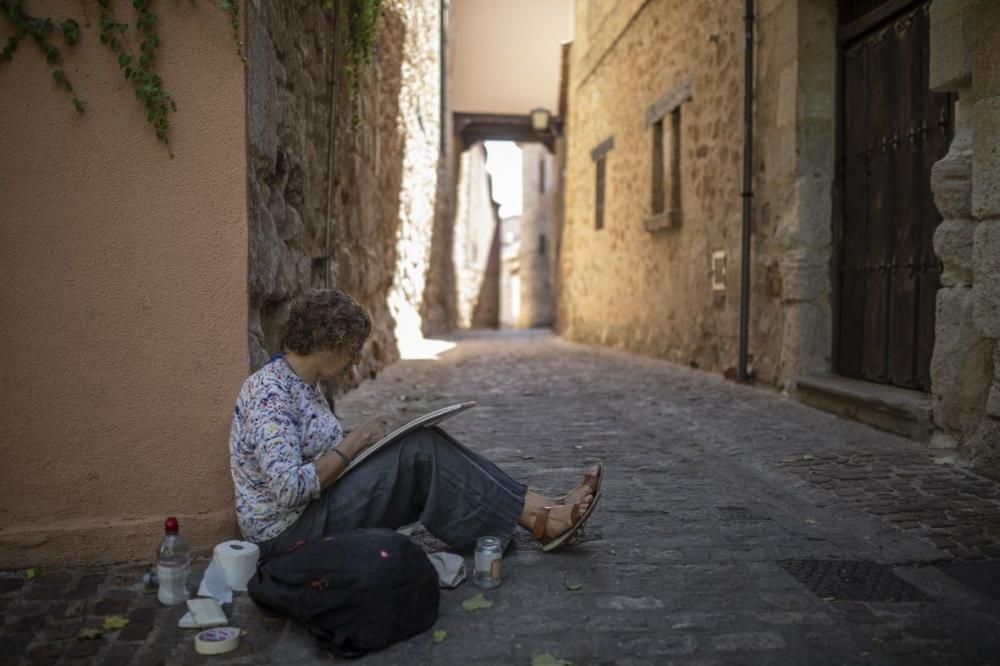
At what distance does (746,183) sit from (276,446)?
538 centimetres

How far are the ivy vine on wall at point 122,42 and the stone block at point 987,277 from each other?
3.23 meters

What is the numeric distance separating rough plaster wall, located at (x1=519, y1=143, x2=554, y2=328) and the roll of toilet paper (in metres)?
21.6

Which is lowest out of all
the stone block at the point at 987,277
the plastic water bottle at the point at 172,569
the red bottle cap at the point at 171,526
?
the plastic water bottle at the point at 172,569

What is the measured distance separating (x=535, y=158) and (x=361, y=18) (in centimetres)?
2053

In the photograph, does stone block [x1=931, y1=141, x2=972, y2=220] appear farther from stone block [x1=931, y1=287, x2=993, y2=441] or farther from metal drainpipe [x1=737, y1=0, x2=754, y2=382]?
metal drainpipe [x1=737, y1=0, x2=754, y2=382]

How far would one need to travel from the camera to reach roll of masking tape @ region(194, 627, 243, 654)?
206cm

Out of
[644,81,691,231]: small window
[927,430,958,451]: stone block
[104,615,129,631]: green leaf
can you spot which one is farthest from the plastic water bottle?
[644,81,691,231]: small window

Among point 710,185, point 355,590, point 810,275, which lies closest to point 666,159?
point 710,185

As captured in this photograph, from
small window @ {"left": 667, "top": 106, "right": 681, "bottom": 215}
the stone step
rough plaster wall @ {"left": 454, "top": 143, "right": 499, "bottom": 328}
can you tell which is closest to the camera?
the stone step

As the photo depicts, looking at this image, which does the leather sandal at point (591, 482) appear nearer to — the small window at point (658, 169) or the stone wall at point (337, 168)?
the stone wall at point (337, 168)

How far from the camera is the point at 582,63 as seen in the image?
14195 mm

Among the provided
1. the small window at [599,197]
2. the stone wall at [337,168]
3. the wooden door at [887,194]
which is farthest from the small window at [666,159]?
the wooden door at [887,194]

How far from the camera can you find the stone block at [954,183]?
160 inches

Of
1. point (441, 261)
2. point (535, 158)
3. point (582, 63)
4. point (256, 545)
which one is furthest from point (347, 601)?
point (535, 158)
